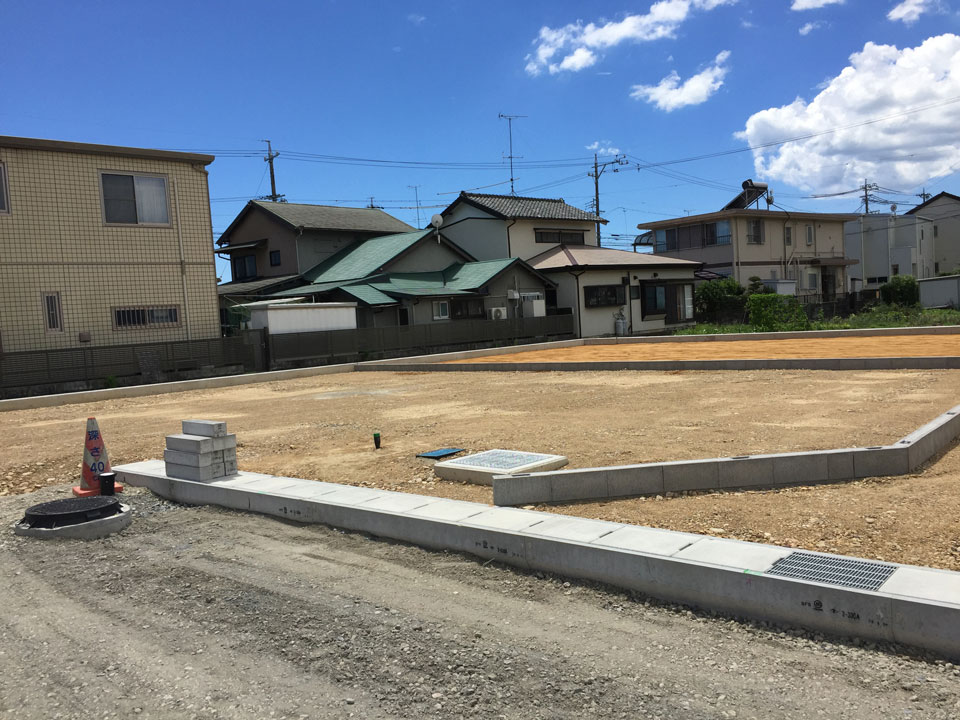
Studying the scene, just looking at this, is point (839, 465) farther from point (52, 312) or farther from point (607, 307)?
point (607, 307)

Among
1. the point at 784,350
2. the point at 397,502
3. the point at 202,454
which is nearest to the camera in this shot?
the point at 397,502

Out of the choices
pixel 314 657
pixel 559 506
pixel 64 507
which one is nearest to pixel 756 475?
pixel 559 506

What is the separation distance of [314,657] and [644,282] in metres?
34.1

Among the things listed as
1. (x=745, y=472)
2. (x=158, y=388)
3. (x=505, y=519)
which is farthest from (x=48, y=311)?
(x=745, y=472)

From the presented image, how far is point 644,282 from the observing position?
1425 inches

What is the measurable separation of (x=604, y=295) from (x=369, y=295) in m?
11.9

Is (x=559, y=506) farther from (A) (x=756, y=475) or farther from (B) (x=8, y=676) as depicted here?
(B) (x=8, y=676)

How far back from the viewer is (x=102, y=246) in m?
20.4

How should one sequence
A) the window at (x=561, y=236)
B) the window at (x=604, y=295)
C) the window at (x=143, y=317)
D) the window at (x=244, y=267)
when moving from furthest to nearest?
1. the window at (x=561, y=236)
2. the window at (x=244, y=267)
3. the window at (x=604, y=295)
4. the window at (x=143, y=317)

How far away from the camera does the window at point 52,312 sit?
19.5 meters

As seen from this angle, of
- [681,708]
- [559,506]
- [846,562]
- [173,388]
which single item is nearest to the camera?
[681,708]

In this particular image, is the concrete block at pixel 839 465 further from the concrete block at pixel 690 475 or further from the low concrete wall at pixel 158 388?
the low concrete wall at pixel 158 388

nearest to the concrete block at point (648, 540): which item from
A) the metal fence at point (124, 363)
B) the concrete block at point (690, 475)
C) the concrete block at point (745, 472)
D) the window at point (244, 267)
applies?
the concrete block at point (690, 475)

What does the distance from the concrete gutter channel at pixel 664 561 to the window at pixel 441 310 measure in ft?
78.3
